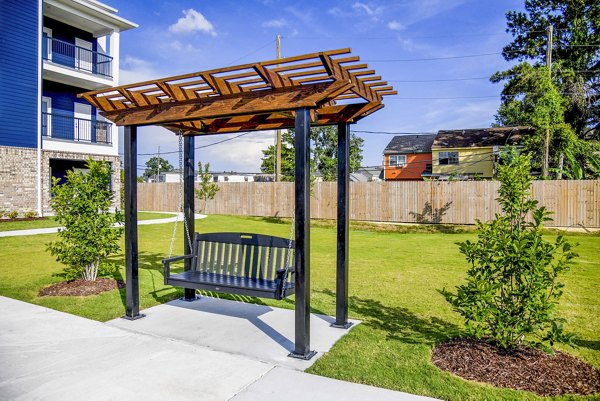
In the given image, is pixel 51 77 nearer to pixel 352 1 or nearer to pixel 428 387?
pixel 352 1

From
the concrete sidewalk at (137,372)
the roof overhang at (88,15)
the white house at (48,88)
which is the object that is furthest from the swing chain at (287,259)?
the roof overhang at (88,15)

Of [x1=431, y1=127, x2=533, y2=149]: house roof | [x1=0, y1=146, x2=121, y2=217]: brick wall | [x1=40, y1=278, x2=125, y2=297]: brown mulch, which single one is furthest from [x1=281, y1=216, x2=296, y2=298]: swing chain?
[x1=431, y1=127, x2=533, y2=149]: house roof

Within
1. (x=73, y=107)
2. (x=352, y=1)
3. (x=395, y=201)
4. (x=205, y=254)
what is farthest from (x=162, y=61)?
(x=205, y=254)

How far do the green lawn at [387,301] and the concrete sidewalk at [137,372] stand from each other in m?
0.38

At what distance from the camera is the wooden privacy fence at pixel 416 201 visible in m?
16.7

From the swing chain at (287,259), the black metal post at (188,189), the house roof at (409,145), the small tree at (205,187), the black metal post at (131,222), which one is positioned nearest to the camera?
the swing chain at (287,259)

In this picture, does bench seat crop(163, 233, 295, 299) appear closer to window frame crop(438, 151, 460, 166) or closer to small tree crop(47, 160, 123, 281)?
small tree crop(47, 160, 123, 281)

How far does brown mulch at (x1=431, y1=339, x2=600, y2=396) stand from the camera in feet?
10.9

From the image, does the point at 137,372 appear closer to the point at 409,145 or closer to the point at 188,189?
the point at 188,189

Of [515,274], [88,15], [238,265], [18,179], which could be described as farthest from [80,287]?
[88,15]

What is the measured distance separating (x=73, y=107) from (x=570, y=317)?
21954 millimetres

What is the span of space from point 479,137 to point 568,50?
359 inches

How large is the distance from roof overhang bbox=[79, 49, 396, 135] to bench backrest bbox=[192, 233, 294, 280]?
1.54 meters

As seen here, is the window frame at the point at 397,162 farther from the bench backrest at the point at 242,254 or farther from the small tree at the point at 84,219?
the bench backrest at the point at 242,254
